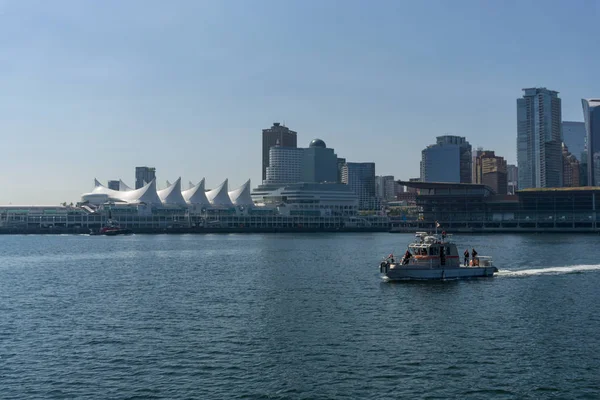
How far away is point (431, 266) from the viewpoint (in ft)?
150

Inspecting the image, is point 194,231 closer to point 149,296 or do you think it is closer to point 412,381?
point 149,296

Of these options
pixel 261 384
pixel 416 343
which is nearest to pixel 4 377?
pixel 261 384

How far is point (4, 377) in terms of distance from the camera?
21672 millimetres

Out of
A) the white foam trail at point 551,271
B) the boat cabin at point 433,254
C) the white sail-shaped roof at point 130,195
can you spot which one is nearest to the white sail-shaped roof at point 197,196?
the white sail-shaped roof at point 130,195

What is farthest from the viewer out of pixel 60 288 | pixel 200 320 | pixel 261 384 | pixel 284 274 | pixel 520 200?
pixel 520 200

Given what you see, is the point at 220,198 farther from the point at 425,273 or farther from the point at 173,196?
the point at 425,273

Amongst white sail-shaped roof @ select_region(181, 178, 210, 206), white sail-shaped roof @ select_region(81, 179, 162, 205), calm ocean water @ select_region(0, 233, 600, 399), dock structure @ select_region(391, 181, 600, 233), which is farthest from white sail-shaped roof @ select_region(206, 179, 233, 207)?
calm ocean water @ select_region(0, 233, 600, 399)

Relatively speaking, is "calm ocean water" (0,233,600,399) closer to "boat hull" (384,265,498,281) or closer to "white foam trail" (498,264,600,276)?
"white foam trail" (498,264,600,276)

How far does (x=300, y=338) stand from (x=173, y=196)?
166173 millimetres

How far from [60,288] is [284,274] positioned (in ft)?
55.0

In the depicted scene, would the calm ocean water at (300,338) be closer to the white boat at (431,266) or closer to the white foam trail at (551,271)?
the white foam trail at (551,271)

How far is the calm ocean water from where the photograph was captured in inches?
806

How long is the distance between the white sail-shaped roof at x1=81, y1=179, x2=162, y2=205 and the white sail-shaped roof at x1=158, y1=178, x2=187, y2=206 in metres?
3.52

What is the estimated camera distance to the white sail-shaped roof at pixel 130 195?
183 m
